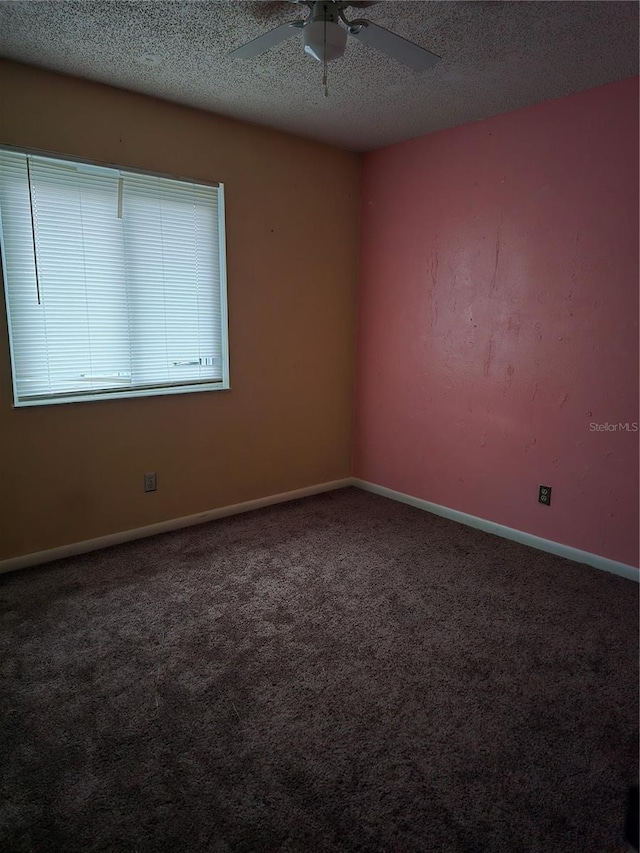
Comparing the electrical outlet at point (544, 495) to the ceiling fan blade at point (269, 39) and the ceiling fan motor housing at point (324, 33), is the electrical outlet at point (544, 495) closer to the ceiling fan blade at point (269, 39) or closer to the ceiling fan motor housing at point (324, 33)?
the ceiling fan motor housing at point (324, 33)

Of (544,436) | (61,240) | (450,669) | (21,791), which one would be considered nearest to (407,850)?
(450,669)

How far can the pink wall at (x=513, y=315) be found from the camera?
9.12ft

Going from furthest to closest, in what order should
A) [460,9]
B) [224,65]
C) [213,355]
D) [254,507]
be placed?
1. [254,507]
2. [213,355]
3. [224,65]
4. [460,9]

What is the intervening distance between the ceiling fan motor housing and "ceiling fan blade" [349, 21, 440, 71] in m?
0.07

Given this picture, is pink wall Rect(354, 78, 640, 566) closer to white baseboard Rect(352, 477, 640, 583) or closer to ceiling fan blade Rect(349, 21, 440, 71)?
white baseboard Rect(352, 477, 640, 583)

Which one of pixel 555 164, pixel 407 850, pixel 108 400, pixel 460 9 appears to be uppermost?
pixel 460 9

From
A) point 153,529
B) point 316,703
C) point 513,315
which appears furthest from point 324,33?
point 153,529

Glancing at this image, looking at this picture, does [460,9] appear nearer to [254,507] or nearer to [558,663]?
[558,663]

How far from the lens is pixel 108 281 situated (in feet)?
9.91

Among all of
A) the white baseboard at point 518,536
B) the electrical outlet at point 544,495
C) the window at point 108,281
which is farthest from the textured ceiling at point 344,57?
the white baseboard at point 518,536

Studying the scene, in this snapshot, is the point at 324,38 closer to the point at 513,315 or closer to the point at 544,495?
the point at 513,315

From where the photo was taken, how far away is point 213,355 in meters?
3.55

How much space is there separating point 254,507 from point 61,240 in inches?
82.1

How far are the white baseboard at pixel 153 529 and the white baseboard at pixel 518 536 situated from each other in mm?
535
